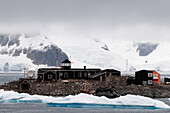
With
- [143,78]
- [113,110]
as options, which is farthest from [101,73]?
[113,110]

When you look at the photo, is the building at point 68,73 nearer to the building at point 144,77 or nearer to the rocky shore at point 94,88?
the rocky shore at point 94,88

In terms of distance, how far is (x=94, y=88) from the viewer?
88375 millimetres

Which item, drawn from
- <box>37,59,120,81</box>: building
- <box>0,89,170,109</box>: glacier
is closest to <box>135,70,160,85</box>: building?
<box>37,59,120,81</box>: building

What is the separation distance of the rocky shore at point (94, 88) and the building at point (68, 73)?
493 centimetres

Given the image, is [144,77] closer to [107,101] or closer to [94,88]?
[94,88]

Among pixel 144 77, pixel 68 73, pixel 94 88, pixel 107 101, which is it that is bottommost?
pixel 107 101

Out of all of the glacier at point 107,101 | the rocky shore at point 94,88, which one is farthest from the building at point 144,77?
the glacier at point 107,101

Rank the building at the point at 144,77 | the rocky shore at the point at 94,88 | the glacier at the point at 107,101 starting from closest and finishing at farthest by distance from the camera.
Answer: the glacier at the point at 107,101
the rocky shore at the point at 94,88
the building at the point at 144,77

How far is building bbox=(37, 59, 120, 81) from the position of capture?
98750 mm

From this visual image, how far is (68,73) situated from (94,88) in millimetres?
16683

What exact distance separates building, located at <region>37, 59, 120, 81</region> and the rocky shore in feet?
16.2

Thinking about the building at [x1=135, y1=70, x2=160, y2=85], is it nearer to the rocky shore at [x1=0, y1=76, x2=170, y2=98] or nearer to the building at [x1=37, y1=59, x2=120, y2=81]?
the rocky shore at [x1=0, y1=76, x2=170, y2=98]

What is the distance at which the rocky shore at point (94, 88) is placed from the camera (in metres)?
82.4

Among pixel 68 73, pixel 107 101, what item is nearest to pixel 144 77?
pixel 68 73
